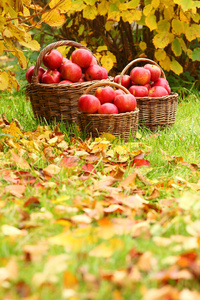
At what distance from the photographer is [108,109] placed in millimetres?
2246

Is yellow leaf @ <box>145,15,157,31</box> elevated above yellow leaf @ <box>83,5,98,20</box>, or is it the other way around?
yellow leaf @ <box>83,5,98,20</box>

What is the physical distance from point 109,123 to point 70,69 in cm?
55

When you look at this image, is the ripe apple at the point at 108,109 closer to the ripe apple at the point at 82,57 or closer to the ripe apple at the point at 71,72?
the ripe apple at the point at 71,72

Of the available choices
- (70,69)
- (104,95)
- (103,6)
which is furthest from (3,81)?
(103,6)

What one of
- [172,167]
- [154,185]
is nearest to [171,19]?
[172,167]

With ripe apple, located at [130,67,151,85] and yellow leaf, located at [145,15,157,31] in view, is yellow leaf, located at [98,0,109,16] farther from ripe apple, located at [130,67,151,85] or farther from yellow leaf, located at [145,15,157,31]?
ripe apple, located at [130,67,151,85]

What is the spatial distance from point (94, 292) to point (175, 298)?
0.18 meters

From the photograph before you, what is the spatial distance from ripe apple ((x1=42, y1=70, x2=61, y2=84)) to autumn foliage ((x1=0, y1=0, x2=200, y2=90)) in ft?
0.78

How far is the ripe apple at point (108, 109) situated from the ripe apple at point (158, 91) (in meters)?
0.52

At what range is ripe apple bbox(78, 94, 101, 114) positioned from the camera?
7.34 ft

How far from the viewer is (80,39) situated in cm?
414

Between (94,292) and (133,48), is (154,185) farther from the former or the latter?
(133,48)

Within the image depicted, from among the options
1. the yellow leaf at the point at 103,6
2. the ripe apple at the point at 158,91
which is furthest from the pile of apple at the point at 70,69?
the yellow leaf at the point at 103,6

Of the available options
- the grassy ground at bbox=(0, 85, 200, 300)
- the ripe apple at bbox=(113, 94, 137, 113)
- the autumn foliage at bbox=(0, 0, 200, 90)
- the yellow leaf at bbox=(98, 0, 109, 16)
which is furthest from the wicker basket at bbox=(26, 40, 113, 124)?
the yellow leaf at bbox=(98, 0, 109, 16)
